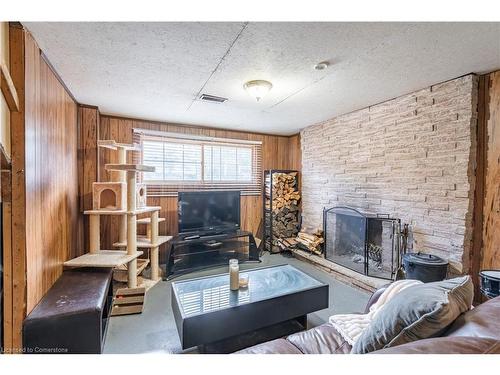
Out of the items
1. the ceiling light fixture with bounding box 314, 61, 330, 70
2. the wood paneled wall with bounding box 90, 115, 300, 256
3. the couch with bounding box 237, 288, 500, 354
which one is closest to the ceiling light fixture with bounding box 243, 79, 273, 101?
the ceiling light fixture with bounding box 314, 61, 330, 70

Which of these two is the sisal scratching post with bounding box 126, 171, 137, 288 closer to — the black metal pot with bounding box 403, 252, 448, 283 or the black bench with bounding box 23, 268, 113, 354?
the black bench with bounding box 23, 268, 113, 354

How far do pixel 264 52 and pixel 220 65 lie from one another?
1.29 ft

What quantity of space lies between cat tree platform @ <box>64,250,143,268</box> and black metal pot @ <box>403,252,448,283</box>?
2.70 metres

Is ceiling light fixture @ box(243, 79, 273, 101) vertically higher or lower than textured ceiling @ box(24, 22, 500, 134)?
lower

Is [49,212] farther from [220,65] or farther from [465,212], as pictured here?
[465,212]

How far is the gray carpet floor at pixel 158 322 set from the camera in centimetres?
175

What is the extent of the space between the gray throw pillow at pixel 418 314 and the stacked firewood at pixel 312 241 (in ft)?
8.29

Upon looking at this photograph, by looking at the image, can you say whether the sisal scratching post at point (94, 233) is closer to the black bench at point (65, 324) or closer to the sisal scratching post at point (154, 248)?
the sisal scratching post at point (154, 248)

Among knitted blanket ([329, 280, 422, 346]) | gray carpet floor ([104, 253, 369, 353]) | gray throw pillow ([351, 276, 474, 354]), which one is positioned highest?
gray throw pillow ([351, 276, 474, 354])

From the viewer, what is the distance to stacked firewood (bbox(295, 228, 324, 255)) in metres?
3.55

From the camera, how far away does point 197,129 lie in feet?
12.5

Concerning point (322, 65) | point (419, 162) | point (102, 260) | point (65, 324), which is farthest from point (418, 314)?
point (102, 260)

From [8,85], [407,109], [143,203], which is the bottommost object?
[143,203]
